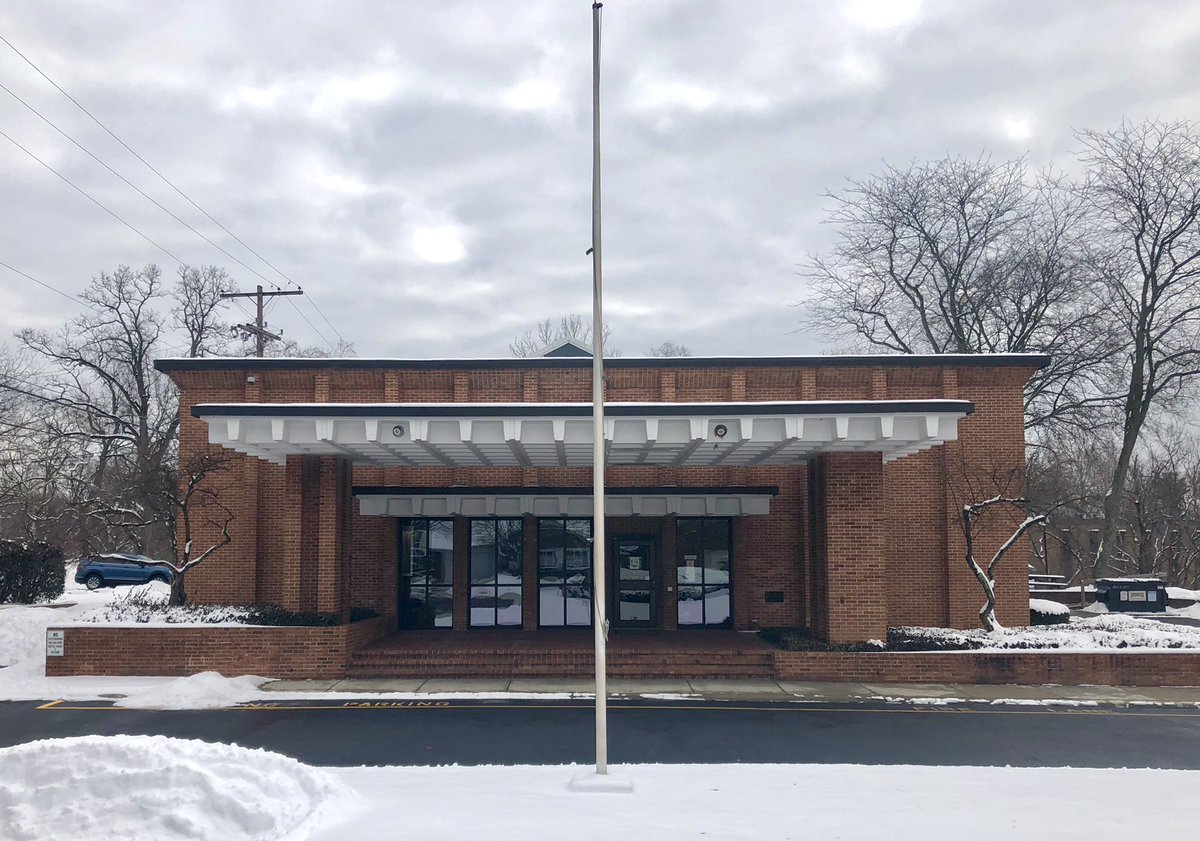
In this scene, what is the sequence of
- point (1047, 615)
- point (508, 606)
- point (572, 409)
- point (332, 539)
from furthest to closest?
point (1047, 615), point (508, 606), point (332, 539), point (572, 409)

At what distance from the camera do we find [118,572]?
127 feet

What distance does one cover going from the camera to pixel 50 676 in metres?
16.7

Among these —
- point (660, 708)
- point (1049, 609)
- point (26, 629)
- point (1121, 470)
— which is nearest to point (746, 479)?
point (660, 708)

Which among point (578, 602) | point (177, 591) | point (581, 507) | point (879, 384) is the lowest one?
point (578, 602)

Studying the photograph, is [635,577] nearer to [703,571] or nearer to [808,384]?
[703,571]

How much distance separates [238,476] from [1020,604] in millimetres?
18473

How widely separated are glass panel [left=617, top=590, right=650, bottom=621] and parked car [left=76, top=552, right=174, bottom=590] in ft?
81.4

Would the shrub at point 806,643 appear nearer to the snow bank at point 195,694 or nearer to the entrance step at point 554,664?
the entrance step at point 554,664

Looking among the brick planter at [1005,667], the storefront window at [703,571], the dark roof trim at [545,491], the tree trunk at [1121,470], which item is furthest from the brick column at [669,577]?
the tree trunk at [1121,470]

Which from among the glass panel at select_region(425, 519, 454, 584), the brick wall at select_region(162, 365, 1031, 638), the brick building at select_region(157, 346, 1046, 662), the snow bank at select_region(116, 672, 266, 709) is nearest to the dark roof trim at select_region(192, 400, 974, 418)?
the brick building at select_region(157, 346, 1046, 662)

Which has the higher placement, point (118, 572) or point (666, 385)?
point (666, 385)

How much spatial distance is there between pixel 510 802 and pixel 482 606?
13744 mm

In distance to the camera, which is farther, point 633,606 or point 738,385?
point 633,606

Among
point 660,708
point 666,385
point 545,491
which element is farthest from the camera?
point 666,385
